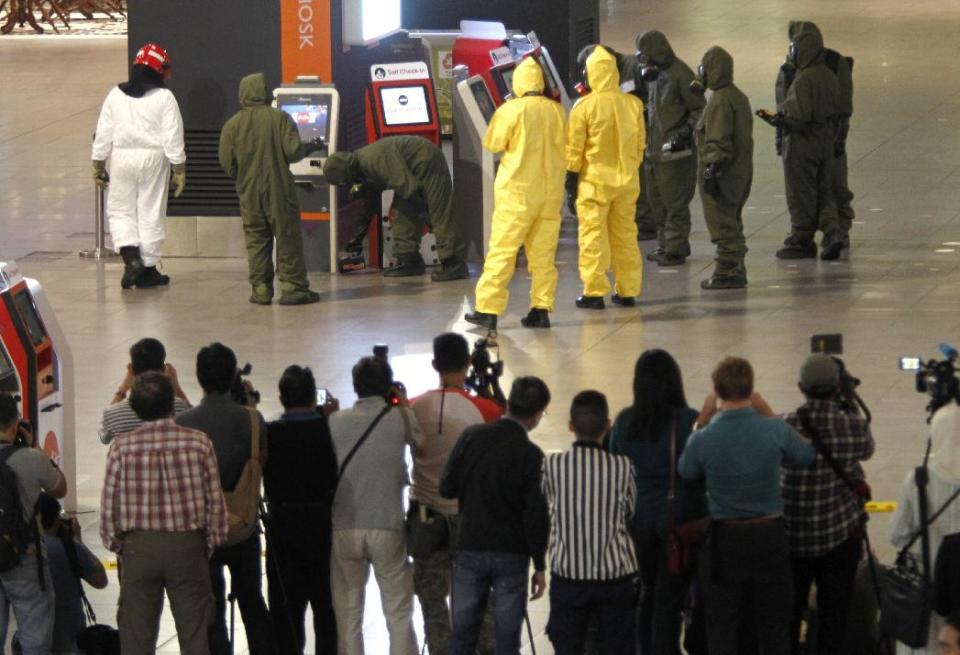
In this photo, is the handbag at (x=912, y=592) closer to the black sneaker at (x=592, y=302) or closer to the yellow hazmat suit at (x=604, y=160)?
the yellow hazmat suit at (x=604, y=160)

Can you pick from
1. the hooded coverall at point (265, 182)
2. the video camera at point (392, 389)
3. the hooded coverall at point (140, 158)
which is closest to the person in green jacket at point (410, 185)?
the hooded coverall at point (265, 182)

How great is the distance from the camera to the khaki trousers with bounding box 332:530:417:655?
21.7ft

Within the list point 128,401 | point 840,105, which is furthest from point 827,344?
point 840,105

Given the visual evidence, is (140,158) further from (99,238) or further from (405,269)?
(405,269)

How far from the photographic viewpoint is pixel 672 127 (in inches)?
558

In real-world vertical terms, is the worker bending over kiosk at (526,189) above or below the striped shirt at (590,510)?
above

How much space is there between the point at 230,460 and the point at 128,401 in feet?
1.60

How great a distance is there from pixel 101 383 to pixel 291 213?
7.98ft

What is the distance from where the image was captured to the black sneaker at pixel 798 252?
14.5 metres

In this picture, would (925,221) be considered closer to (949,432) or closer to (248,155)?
(248,155)

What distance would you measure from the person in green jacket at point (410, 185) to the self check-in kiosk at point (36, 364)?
16.5ft

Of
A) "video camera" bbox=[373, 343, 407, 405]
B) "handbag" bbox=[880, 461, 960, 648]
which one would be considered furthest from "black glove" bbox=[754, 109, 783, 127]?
"handbag" bbox=[880, 461, 960, 648]

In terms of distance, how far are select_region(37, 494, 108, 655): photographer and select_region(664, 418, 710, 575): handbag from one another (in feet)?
6.71

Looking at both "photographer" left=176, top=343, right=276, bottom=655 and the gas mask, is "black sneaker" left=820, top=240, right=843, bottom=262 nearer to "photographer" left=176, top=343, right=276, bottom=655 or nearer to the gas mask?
the gas mask
